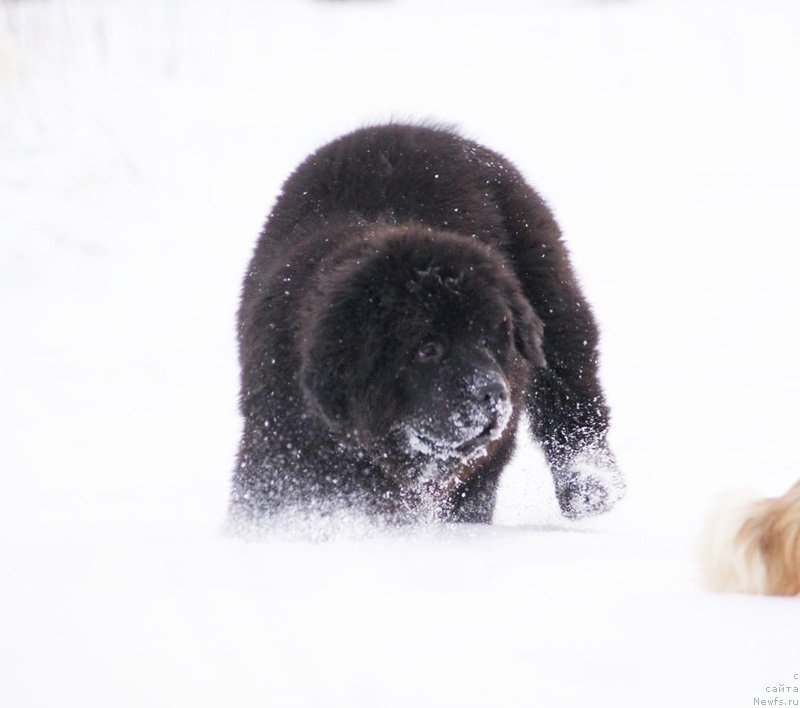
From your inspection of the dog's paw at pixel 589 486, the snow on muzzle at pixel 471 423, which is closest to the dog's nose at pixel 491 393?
the snow on muzzle at pixel 471 423

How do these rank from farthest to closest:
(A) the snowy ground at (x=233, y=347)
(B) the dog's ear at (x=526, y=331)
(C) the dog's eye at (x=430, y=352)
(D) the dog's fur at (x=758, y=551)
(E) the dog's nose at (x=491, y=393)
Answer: (B) the dog's ear at (x=526, y=331)
(C) the dog's eye at (x=430, y=352)
(E) the dog's nose at (x=491, y=393)
(D) the dog's fur at (x=758, y=551)
(A) the snowy ground at (x=233, y=347)

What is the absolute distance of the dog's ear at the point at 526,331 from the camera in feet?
12.8

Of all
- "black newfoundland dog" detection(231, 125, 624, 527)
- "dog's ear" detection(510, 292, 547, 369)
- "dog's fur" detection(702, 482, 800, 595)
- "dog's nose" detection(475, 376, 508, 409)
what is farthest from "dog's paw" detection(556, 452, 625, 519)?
"dog's fur" detection(702, 482, 800, 595)

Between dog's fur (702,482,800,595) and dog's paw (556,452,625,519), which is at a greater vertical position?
dog's paw (556,452,625,519)

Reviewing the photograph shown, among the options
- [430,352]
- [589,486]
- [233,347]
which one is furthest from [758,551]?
[233,347]

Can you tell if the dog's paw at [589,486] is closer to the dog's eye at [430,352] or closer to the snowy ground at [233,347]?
the snowy ground at [233,347]

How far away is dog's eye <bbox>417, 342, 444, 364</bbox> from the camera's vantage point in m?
3.68

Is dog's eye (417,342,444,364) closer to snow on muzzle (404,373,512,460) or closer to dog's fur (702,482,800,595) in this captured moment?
snow on muzzle (404,373,512,460)

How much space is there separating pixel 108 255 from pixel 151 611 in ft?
22.5

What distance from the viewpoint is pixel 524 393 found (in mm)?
4223

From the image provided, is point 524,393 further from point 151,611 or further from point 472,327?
point 151,611

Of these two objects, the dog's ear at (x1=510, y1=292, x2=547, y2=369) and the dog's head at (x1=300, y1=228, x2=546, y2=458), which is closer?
the dog's head at (x1=300, y1=228, x2=546, y2=458)

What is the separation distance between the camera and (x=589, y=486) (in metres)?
4.45

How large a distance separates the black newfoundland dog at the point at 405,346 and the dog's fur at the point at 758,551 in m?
1.00
